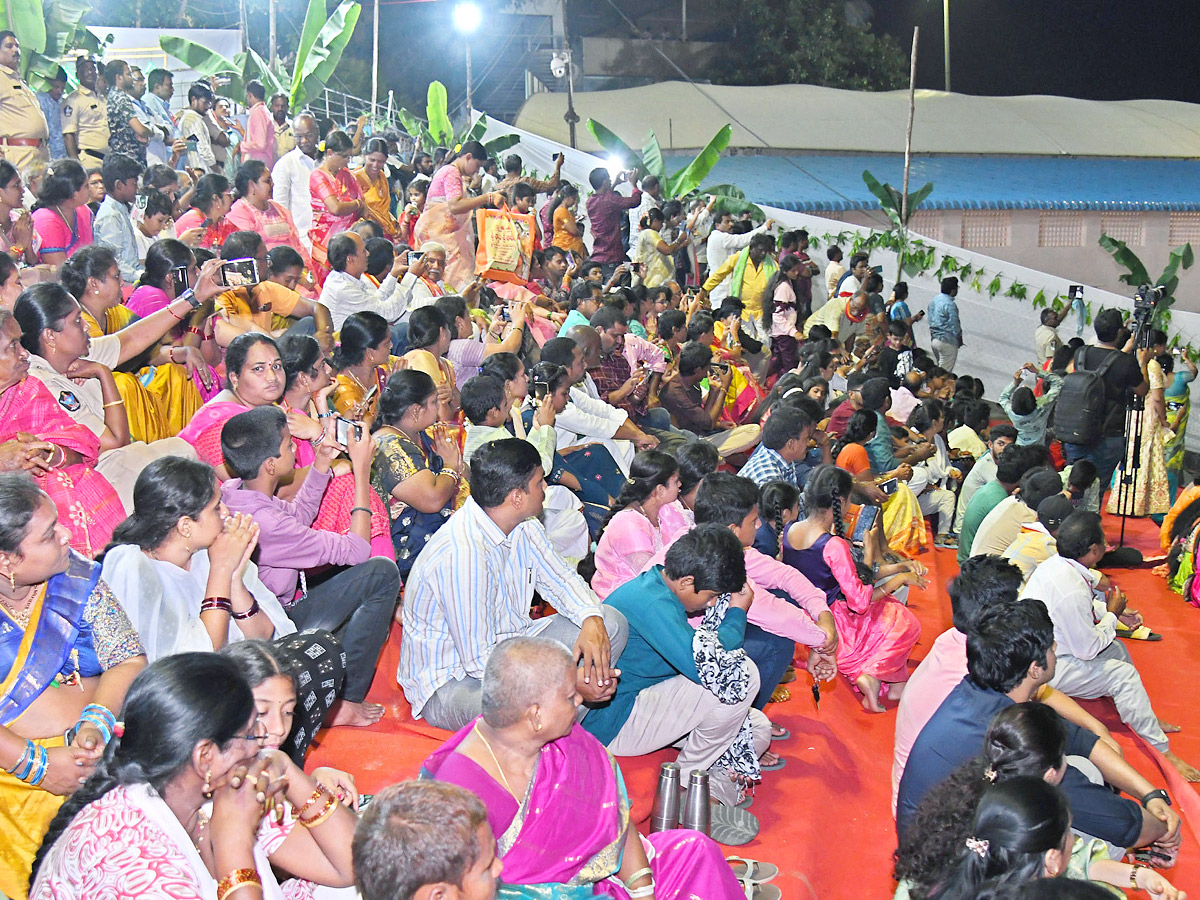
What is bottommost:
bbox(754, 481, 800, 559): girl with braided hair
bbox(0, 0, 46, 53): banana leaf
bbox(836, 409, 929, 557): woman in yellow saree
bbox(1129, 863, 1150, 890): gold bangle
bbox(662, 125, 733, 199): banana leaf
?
bbox(836, 409, 929, 557): woman in yellow saree

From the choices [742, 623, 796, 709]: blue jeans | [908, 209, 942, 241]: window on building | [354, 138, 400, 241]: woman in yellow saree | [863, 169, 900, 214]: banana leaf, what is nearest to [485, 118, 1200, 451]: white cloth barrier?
[863, 169, 900, 214]: banana leaf

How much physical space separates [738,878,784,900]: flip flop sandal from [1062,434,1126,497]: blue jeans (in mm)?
5597

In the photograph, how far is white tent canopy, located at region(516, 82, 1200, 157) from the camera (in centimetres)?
2039

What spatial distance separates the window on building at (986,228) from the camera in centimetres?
1709

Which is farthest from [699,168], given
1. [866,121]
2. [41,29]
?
[866,121]

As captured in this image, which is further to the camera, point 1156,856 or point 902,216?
point 902,216

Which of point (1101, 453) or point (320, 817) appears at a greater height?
point (320, 817)

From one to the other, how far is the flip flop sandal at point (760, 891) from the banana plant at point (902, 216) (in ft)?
32.6

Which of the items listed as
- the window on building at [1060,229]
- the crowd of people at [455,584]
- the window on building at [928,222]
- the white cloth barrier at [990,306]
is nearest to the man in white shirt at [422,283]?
the crowd of people at [455,584]

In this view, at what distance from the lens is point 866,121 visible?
21734 millimetres

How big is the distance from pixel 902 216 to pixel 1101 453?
18.6ft

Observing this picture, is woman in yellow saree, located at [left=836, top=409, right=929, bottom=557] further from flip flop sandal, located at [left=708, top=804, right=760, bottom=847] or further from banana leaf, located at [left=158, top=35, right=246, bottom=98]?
banana leaf, located at [left=158, top=35, right=246, bottom=98]

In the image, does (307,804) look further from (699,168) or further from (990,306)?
(699,168)

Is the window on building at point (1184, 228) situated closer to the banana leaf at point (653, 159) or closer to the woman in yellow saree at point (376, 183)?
the banana leaf at point (653, 159)
